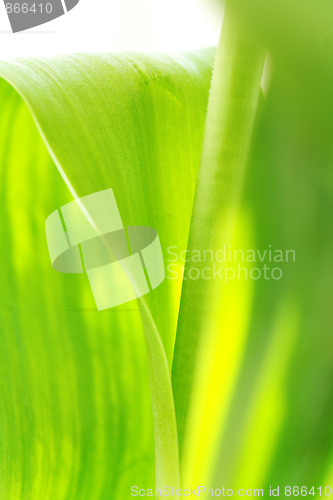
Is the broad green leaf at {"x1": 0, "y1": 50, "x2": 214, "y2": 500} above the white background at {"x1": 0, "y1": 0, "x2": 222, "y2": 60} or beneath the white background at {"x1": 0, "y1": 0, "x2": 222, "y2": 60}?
beneath
